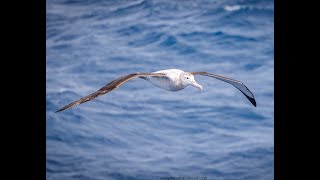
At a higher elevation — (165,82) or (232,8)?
(232,8)

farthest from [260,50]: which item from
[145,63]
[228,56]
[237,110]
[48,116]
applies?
[48,116]

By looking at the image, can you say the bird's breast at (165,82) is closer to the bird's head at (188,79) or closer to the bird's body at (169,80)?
the bird's body at (169,80)

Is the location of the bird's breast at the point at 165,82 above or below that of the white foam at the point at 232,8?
below

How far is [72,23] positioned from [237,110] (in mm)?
3743

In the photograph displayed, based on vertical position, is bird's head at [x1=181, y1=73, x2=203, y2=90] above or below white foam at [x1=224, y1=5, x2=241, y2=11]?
below

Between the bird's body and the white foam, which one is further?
the white foam

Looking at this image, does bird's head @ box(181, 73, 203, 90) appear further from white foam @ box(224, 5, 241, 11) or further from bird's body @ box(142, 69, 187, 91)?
white foam @ box(224, 5, 241, 11)

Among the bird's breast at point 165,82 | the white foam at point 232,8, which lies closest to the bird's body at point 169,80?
the bird's breast at point 165,82

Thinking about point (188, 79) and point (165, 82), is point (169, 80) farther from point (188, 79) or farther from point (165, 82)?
point (188, 79)

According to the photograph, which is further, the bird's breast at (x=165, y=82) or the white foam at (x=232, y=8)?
the white foam at (x=232, y=8)

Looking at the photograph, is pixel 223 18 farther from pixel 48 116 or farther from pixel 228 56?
pixel 48 116

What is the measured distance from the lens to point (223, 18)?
442 inches

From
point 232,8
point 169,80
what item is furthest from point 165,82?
point 232,8

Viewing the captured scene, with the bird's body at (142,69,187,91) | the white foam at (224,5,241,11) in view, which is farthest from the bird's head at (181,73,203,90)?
the white foam at (224,5,241,11)
